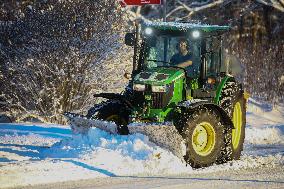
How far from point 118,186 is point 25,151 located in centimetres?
336

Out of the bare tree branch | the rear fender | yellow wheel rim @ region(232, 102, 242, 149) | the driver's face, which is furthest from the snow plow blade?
the bare tree branch

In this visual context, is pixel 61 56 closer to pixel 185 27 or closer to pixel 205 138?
pixel 185 27

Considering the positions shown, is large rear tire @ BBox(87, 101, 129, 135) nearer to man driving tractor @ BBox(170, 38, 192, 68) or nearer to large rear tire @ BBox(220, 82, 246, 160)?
man driving tractor @ BBox(170, 38, 192, 68)

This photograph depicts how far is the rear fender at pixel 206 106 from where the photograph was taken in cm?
959

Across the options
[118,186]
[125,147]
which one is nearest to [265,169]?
[125,147]

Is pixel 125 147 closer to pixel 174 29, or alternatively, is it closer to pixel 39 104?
pixel 174 29

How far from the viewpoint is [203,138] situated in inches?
397

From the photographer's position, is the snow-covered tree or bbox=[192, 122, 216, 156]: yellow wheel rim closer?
bbox=[192, 122, 216, 156]: yellow wheel rim

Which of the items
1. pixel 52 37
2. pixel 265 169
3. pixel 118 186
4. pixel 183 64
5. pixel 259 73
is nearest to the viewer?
pixel 118 186

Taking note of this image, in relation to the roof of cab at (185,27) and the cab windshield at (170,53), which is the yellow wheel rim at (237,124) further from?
the roof of cab at (185,27)

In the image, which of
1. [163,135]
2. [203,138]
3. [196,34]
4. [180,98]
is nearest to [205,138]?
[203,138]

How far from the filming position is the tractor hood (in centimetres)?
1004

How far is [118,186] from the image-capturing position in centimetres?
777

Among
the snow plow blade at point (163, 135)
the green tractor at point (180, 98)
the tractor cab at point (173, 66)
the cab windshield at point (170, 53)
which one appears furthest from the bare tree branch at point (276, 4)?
the snow plow blade at point (163, 135)
